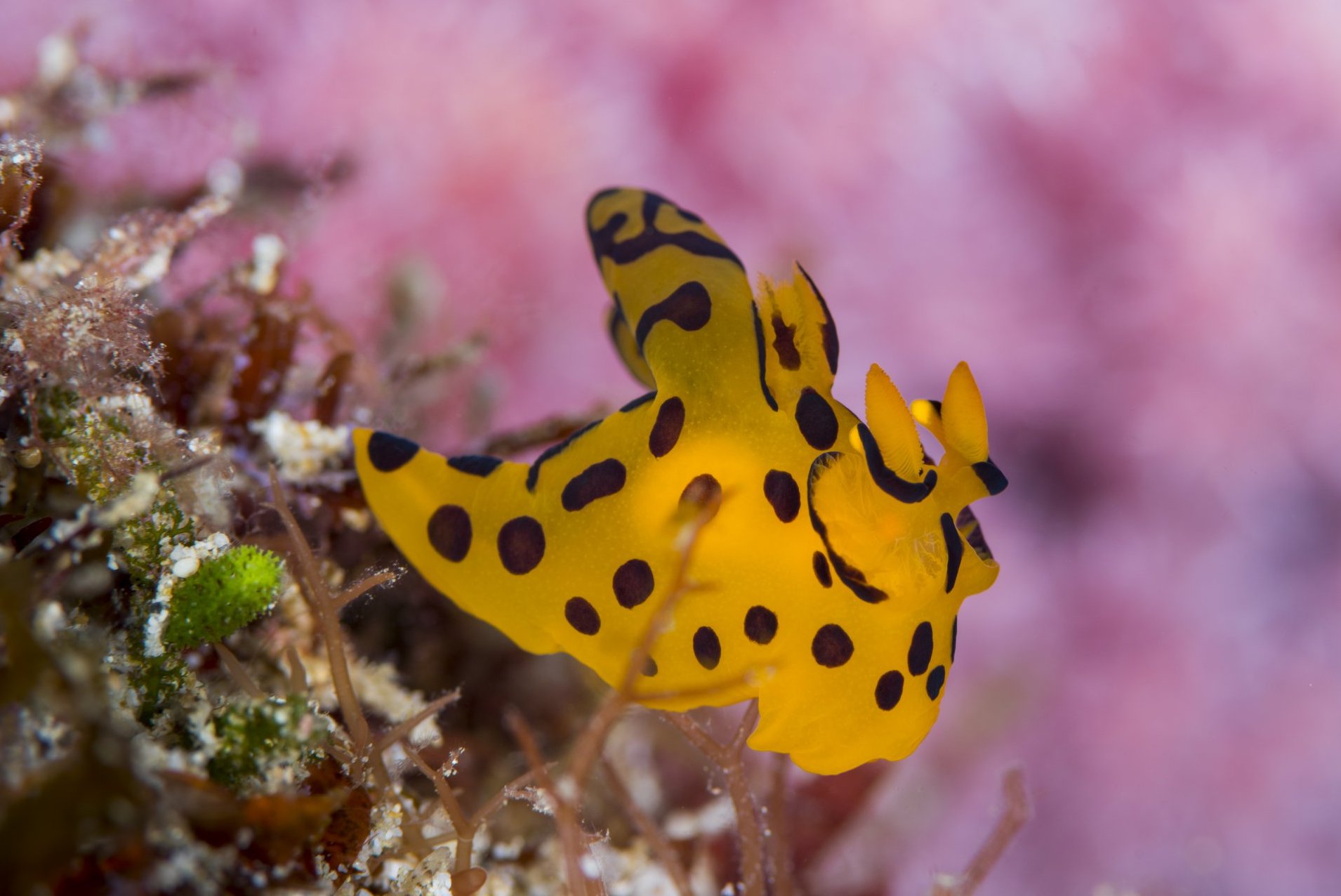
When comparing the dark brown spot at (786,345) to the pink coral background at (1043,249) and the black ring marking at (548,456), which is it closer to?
the black ring marking at (548,456)

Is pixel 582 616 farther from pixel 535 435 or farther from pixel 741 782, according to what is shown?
pixel 535 435

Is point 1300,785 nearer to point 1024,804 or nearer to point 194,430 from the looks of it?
point 1024,804

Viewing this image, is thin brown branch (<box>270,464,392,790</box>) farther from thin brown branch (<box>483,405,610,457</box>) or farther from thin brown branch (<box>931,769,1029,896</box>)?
thin brown branch (<box>931,769,1029,896</box>)

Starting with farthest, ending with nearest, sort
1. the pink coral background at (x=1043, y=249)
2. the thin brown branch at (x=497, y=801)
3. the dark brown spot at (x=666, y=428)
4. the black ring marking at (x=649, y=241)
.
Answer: the pink coral background at (x=1043, y=249) → the black ring marking at (x=649, y=241) → the dark brown spot at (x=666, y=428) → the thin brown branch at (x=497, y=801)

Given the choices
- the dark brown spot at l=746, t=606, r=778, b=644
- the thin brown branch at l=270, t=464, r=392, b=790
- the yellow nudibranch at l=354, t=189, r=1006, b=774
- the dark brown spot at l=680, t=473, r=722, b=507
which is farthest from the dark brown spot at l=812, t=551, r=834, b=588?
the thin brown branch at l=270, t=464, r=392, b=790

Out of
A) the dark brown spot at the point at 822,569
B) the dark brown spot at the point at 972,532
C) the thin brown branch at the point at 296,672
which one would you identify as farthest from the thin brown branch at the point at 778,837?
the thin brown branch at the point at 296,672

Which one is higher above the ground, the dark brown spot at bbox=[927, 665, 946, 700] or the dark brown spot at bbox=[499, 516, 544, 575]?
the dark brown spot at bbox=[499, 516, 544, 575]

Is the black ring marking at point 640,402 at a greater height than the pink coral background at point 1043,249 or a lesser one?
lesser
